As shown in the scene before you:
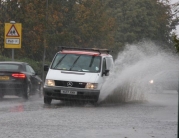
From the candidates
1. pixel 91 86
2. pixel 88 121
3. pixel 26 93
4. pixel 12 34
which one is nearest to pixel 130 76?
pixel 26 93

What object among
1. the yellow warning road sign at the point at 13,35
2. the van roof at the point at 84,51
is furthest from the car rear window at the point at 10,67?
the yellow warning road sign at the point at 13,35

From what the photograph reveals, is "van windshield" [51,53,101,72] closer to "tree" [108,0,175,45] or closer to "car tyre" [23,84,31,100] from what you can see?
"car tyre" [23,84,31,100]

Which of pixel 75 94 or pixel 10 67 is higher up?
pixel 10 67

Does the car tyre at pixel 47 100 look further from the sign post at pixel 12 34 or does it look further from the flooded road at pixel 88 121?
the sign post at pixel 12 34

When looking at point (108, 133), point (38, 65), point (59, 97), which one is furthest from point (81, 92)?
point (38, 65)

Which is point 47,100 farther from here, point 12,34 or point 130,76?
point 12,34

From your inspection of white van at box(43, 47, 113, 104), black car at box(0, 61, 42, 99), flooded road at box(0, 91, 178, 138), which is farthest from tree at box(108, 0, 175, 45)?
flooded road at box(0, 91, 178, 138)

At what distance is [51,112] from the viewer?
20.3 m

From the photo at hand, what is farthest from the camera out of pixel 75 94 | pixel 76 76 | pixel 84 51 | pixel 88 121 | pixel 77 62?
pixel 84 51

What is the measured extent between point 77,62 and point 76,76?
139cm

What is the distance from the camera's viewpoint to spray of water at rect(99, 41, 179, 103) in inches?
1025

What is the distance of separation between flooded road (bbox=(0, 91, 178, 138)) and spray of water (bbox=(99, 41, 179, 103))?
2024mm

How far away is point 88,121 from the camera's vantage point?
1750 cm

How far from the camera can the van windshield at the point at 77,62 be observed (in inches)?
981
